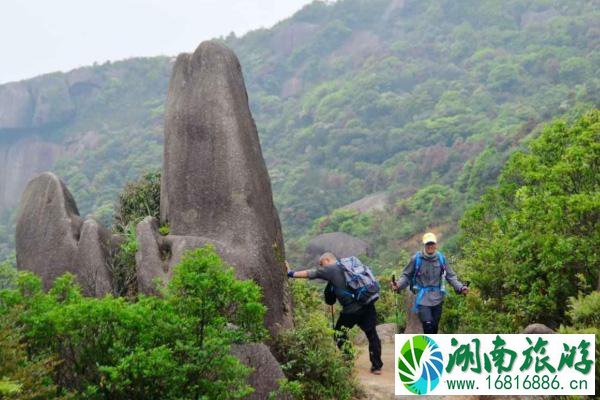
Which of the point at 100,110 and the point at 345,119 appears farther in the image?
the point at 100,110

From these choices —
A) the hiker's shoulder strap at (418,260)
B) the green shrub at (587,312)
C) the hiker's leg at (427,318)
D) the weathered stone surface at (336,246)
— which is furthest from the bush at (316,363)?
the weathered stone surface at (336,246)

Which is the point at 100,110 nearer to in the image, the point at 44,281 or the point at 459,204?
the point at 459,204

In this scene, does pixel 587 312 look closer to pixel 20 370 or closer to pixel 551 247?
pixel 551 247

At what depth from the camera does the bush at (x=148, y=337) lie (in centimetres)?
529

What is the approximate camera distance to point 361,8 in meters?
143

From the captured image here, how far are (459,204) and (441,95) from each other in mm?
46032

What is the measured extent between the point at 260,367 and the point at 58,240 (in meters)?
3.67

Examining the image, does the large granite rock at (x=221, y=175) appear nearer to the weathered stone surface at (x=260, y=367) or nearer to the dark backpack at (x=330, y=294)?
the dark backpack at (x=330, y=294)

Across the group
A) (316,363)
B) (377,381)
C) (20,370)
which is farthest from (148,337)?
(377,381)

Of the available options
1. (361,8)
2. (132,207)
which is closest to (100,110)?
(361,8)

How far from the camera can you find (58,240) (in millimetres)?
8898

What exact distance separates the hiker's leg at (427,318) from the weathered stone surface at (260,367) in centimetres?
214

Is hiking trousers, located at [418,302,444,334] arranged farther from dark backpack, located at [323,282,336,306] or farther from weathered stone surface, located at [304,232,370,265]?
weathered stone surface, located at [304,232,370,265]

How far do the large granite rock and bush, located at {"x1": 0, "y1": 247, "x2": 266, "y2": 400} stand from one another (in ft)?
7.65
